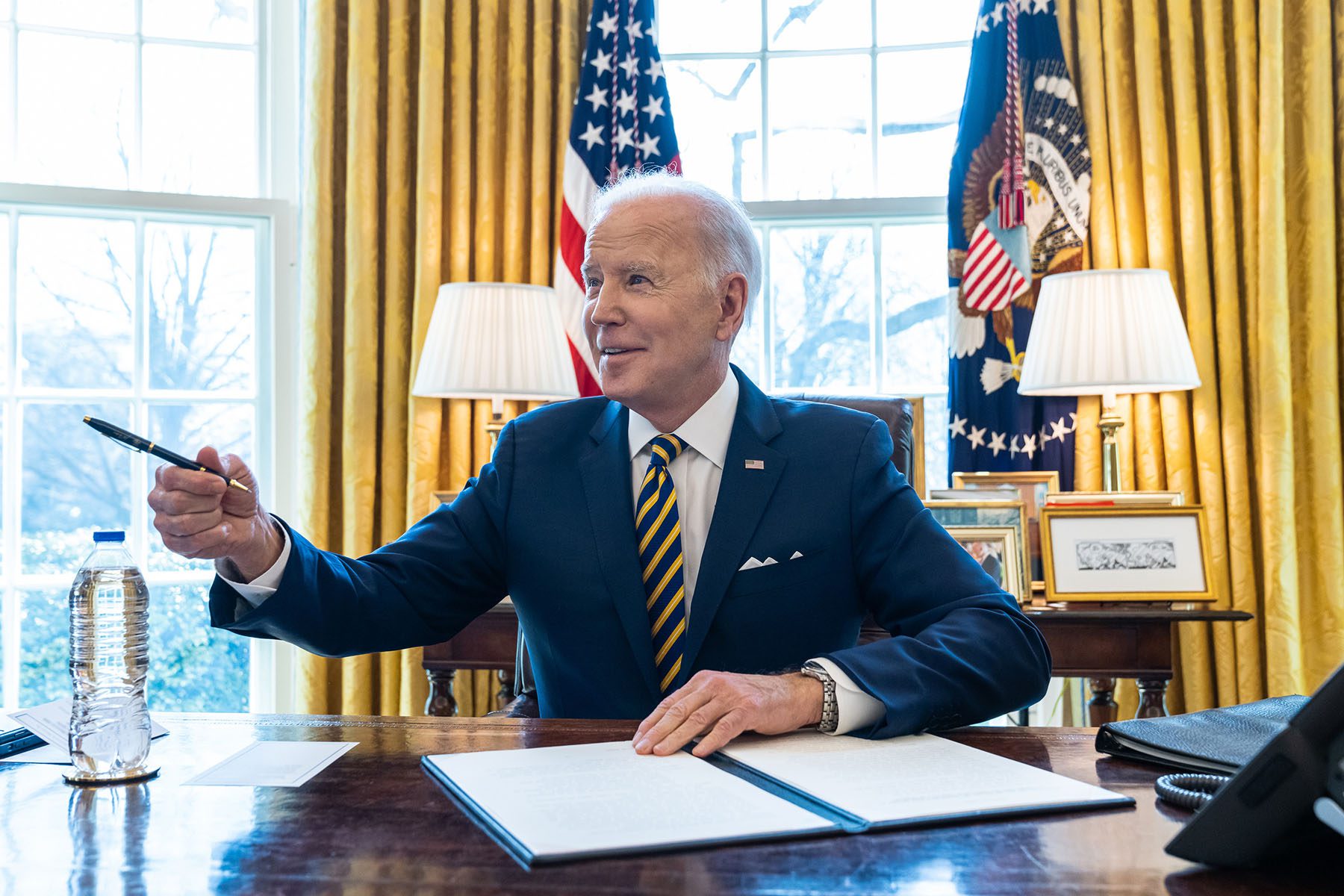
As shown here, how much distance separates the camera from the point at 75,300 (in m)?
3.15

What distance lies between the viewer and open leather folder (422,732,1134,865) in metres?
0.73

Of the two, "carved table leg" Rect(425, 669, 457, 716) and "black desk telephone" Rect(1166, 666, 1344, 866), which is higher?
"black desk telephone" Rect(1166, 666, 1344, 866)

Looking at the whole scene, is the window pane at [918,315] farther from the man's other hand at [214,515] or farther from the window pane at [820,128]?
the man's other hand at [214,515]

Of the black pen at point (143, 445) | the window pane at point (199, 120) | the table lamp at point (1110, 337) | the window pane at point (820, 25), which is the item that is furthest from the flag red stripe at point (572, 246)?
the black pen at point (143, 445)

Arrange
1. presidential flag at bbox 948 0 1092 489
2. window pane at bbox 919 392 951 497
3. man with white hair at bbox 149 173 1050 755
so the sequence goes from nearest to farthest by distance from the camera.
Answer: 1. man with white hair at bbox 149 173 1050 755
2. presidential flag at bbox 948 0 1092 489
3. window pane at bbox 919 392 951 497

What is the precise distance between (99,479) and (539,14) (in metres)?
1.85

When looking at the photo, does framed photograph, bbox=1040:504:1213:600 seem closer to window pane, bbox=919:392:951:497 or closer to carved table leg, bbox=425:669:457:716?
window pane, bbox=919:392:951:497

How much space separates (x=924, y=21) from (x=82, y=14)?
2.50 metres

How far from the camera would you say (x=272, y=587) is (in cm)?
125

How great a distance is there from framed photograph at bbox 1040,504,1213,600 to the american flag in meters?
1.31

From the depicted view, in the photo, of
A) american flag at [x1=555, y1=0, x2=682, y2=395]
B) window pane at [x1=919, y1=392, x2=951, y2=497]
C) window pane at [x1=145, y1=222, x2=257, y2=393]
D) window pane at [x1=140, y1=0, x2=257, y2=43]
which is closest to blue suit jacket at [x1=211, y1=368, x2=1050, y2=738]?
american flag at [x1=555, y1=0, x2=682, y2=395]

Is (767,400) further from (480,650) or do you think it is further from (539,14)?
(539,14)

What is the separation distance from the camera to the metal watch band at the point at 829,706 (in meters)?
1.05

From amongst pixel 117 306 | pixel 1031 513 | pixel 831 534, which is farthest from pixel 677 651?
pixel 117 306
